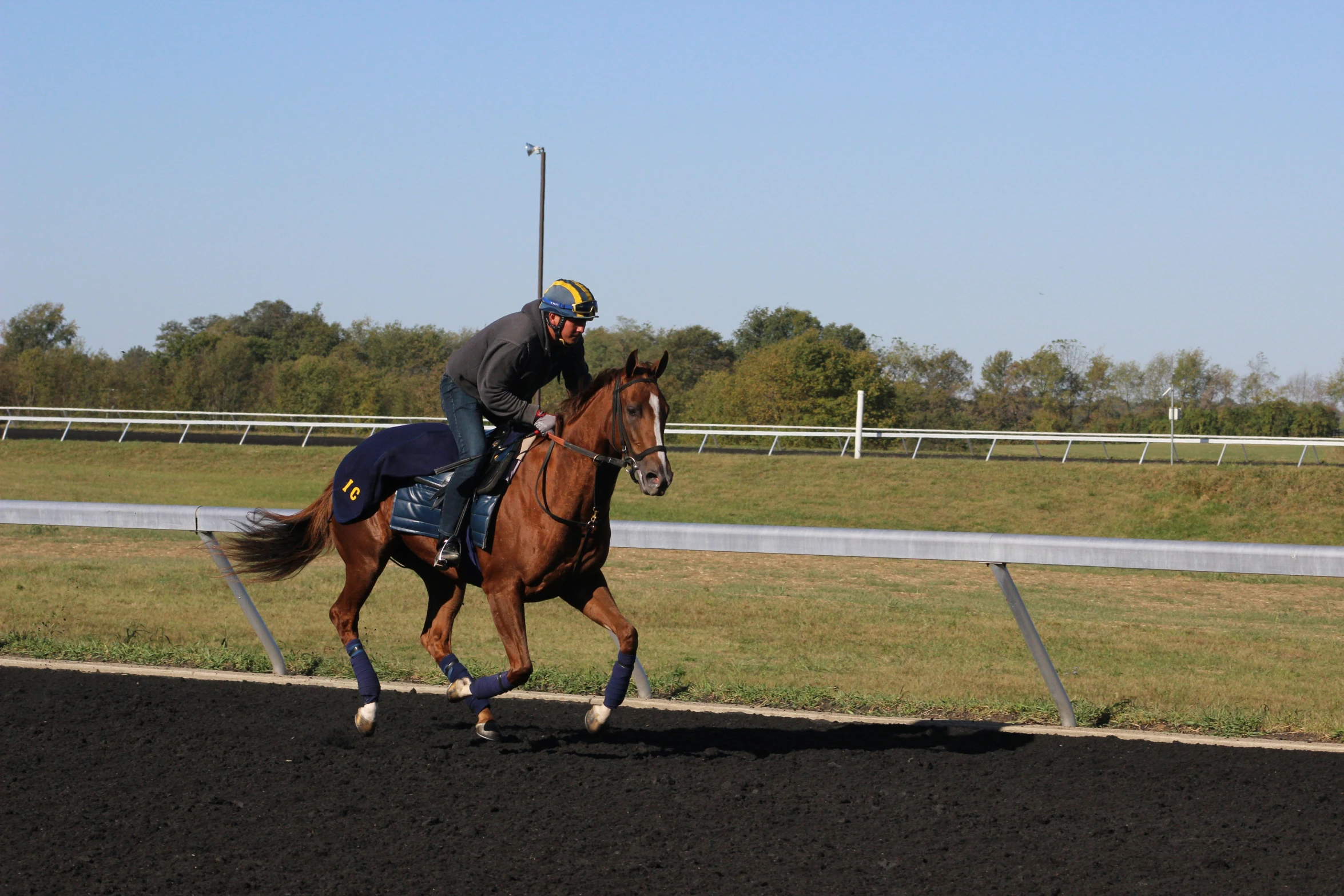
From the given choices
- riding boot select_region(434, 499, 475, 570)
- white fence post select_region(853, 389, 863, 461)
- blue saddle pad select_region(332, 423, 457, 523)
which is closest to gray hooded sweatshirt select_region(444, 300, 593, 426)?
blue saddle pad select_region(332, 423, 457, 523)

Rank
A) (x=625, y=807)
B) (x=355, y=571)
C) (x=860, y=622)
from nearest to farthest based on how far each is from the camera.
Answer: (x=625, y=807) → (x=355, y=571) → (x=860, y=622)

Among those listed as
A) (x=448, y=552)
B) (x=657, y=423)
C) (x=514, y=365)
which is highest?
(x=514, y=365)

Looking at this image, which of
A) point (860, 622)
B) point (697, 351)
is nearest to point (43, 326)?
point (697, 351)

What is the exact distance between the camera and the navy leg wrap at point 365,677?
19.5 feet

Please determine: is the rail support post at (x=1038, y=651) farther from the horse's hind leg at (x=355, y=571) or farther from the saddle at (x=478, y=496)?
the horse's hind leg at (x=355, y=571)

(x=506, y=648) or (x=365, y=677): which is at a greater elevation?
(x=506, y=648)

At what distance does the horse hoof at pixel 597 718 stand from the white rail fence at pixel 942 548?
1200 millimetres

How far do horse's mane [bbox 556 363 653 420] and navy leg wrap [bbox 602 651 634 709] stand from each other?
1095 millimetres

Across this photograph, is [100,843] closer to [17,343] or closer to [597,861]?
[597,861]

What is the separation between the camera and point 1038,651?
6074mm

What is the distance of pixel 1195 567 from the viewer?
19.2 ft

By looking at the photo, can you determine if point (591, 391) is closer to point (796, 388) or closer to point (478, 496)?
point (478, 496)

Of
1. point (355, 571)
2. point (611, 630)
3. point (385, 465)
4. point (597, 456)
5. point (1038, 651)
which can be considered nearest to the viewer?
point (597, 456)

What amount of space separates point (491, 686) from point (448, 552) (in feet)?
2.12
